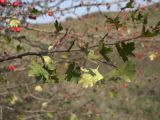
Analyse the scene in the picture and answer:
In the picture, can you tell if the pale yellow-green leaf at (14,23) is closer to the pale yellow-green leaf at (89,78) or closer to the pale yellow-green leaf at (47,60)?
the pale yellow-green leaf at (47,60)

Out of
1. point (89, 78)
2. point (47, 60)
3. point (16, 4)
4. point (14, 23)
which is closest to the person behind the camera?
point (89, 78)

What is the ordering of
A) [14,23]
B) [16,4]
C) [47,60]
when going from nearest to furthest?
[47,60]
[14,23]
[16,4]

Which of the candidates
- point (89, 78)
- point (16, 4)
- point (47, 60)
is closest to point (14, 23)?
point (16, 4)

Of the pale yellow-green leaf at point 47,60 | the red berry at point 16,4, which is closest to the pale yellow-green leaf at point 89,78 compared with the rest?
the pale yellow-green leaf at point 47,60

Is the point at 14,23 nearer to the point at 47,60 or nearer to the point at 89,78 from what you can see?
the point at 47,60

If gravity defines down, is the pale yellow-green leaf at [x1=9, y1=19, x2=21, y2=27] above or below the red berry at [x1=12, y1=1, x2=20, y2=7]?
below

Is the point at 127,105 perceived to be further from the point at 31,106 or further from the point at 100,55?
the point at 100,55

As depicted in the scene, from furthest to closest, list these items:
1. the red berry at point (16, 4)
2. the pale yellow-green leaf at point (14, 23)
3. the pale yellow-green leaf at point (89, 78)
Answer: the red berry at point (16, 4), the pale yellow-green leaf at point (14, 23), the pale yellow-green leaf at point (89, 78)

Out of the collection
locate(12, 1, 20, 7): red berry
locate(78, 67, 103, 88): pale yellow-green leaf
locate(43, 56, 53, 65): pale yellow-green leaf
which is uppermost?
locate(12, 1, 20, 7): red berry

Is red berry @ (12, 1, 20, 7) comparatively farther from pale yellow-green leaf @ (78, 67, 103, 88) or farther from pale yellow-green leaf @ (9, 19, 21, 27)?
pale yellow-green leaf @ (78, 67, 103, 88)

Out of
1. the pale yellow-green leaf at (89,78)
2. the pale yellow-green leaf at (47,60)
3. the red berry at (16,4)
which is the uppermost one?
the red berry at (16,4)

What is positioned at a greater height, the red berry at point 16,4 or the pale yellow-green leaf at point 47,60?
the red berry at point 16,4

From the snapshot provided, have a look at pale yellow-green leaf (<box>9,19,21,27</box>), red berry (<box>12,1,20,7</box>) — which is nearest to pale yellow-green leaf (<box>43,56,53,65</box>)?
pale yellow-green leaf (<box>9,19,21,27</box>)

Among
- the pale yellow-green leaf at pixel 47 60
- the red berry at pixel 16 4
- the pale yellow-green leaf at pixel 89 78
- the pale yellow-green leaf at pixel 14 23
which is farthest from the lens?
the red berry at pixel 16 4
